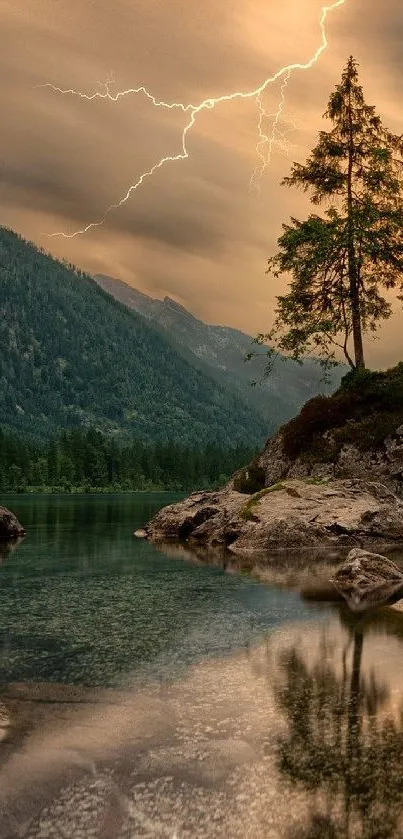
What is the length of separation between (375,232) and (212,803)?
127 ft

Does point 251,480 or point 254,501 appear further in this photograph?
point 251,480

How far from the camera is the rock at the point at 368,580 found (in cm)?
1619

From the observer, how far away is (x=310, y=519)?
28656 mm

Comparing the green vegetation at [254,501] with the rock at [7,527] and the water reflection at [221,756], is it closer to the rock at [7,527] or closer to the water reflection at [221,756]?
the rock at [7,527]

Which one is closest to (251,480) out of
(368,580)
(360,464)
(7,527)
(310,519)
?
(360,464)

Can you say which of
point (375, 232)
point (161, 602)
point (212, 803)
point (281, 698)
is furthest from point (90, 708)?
point (375, 232)

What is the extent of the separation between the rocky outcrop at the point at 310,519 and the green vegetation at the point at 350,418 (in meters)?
4.80

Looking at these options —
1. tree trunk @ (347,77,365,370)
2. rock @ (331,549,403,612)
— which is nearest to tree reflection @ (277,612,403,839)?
rock @ (331,549,403,612)

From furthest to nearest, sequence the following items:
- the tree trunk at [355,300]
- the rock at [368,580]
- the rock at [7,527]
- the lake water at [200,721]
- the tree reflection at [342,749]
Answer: the tree trunk at [355,300]
the rock at [7,527]
the rock at [368,580]
the lake water at [200,721]
the tree reflection at [342,749]

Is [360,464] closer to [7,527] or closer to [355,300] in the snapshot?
[355,300]

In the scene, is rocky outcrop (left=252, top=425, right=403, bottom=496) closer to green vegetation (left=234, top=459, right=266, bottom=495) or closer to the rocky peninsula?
the rocky peninsula

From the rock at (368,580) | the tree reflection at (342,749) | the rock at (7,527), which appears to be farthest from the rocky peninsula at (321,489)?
the tree reflection at (342,749)

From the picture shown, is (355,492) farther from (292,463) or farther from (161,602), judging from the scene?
(161,602)

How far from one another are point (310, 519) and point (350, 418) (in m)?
10.9
